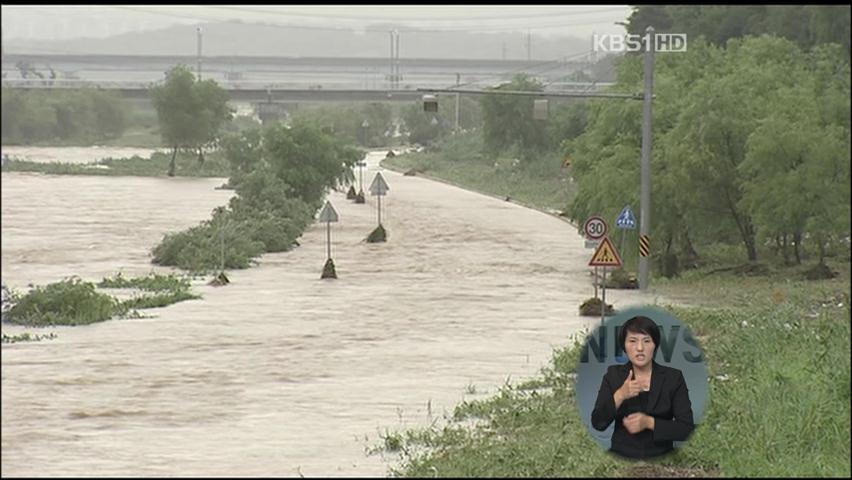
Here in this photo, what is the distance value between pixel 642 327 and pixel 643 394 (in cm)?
52

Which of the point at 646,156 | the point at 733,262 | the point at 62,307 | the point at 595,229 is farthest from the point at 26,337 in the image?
the point at 733,262

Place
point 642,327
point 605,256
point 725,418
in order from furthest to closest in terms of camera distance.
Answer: point 605,256 → point 725,418 → point 642,327

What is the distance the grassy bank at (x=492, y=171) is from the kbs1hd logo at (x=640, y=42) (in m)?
8.28

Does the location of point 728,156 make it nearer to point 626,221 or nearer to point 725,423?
point 626,221

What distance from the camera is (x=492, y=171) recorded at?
115375 mm

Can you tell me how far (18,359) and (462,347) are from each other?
30.2 ft

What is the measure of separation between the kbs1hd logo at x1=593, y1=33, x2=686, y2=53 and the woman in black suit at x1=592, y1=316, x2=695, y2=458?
35828 millimetres

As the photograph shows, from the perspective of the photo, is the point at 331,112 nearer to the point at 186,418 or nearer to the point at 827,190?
the point at 827,190

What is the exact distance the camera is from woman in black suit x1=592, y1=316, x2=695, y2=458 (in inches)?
453

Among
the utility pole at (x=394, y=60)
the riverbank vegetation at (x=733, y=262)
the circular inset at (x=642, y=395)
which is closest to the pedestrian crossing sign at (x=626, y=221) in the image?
the riverbank vegetation at (x=733, y=262)

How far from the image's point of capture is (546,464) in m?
18.1

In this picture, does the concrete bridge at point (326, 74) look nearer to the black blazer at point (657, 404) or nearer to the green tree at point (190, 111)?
the green tree at point (190, 111)

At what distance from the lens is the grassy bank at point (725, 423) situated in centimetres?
1753

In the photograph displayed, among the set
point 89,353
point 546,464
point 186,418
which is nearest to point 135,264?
point 89,353
